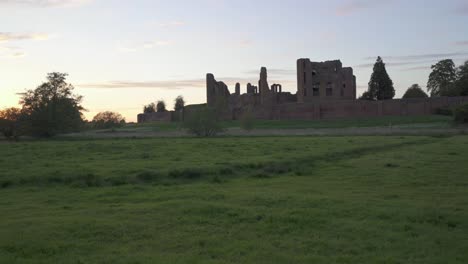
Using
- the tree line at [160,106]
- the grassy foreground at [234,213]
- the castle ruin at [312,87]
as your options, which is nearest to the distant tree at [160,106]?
the tree line at [160,106]

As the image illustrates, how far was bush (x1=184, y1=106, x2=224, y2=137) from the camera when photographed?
53.1 m

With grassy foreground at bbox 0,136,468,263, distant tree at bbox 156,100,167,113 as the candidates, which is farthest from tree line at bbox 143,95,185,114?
grassy foreground at bbox 0,136,468,263

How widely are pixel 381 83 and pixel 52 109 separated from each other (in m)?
67.6

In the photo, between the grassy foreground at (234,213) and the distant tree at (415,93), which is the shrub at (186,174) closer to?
the grassy foreground at (234,213)

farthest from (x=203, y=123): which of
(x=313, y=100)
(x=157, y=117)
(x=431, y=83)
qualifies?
(x=431, y=83)

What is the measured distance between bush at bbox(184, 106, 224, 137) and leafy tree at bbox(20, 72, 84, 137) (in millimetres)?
14824

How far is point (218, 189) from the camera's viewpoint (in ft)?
45.9

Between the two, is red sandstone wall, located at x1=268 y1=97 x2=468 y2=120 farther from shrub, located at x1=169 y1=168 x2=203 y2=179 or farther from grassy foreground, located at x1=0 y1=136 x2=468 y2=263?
shrub, located at x1=169 y1=168 x2=203 y2=179

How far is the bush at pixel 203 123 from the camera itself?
53062 millimetres

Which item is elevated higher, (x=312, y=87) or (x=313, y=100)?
(x=312, y=87)

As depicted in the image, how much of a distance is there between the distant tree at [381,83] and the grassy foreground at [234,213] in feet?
276

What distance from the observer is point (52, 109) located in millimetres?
57156

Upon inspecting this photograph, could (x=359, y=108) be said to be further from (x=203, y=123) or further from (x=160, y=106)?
(x=160, y=106)

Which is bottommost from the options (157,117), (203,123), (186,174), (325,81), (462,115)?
(186,174)
